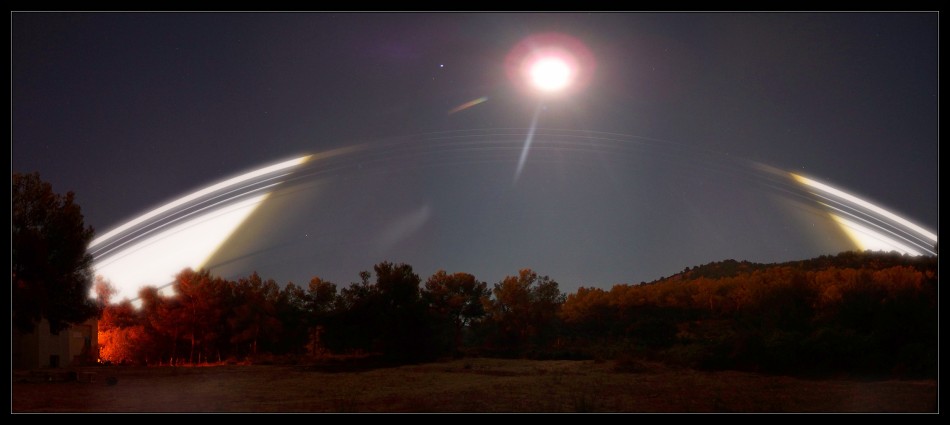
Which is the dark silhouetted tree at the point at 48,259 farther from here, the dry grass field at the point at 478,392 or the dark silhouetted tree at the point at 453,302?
the dark silhouetted tree at the point at 453,302

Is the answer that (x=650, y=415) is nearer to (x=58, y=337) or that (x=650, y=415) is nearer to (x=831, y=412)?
(x=831, y=412)

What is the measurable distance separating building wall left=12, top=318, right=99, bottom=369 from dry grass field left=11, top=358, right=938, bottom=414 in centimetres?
255

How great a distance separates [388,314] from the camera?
2077 centimetres

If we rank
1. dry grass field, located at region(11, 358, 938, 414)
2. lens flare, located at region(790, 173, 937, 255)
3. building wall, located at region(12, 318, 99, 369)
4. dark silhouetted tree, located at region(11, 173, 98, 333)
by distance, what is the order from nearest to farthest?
dry grass field, located at region(11, 358, 938, 414)
lens flare, located at region(790, 173, 937, 255)
dark silhouetted tree, located at region(11, 173, 98, 333)
building wall, located at region(12, 318, 99, 369)

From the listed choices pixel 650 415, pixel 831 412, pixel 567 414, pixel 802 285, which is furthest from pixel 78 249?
pixel 802 285

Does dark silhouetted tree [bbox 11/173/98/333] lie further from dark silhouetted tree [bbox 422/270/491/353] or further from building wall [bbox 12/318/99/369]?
dark silhouetted tree [bbox 422/270/491/353]

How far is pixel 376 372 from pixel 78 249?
27.3 feet

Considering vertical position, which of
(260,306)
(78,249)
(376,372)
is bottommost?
(376,372)

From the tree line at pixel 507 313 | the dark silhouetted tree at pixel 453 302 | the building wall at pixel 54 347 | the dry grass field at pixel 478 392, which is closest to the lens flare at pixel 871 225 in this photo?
the tree line at pixel 507 313

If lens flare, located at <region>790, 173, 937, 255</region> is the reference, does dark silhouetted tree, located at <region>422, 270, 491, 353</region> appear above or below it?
below

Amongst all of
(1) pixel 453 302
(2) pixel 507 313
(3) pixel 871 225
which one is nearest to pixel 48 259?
(1) pixel 453 302

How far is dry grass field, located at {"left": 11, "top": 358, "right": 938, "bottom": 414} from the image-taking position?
1134cm

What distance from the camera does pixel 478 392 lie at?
13.1 meters

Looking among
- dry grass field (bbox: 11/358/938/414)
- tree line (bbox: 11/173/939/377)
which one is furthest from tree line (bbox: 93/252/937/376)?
dry grass field (bbox: 11/358/938/414)
